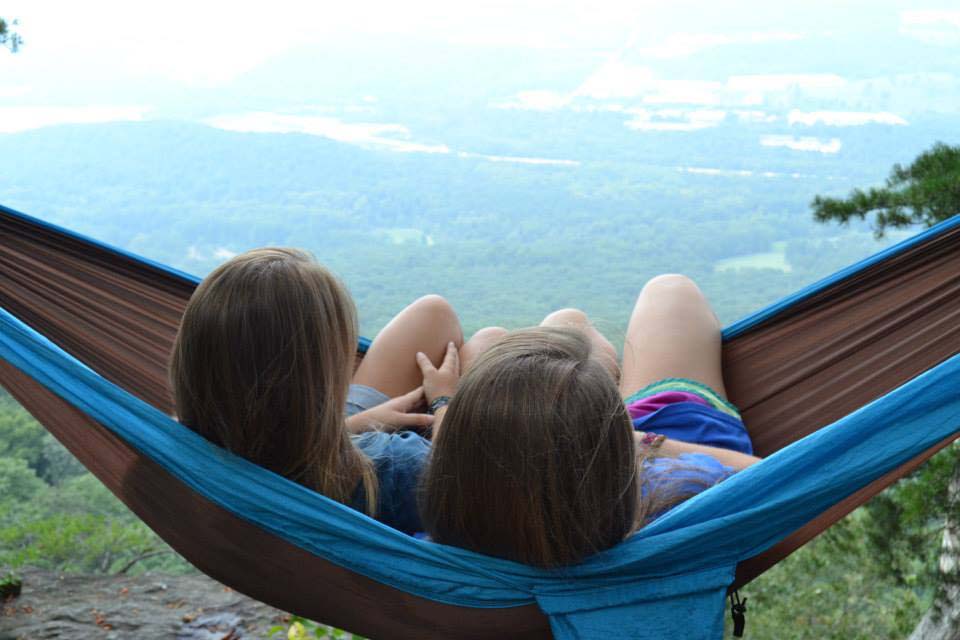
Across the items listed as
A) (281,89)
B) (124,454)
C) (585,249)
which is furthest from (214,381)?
(281,89)

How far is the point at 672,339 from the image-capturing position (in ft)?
6.20

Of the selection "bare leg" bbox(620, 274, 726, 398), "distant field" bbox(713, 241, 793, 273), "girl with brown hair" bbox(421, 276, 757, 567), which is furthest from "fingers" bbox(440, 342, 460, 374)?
"distant field" bbox(713, 241, 793, 273)

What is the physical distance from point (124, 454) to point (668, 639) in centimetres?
73

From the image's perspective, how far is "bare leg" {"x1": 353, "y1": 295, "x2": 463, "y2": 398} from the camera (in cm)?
186

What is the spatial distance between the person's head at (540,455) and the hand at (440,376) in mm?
661

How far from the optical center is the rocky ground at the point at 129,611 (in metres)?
2.60

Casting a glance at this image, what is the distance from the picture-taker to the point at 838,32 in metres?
20.1

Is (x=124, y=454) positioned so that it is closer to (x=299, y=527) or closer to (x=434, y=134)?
(x=299, y=527)

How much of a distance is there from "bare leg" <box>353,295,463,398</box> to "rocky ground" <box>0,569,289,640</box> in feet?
4.01

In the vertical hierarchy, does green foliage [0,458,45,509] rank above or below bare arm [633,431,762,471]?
below

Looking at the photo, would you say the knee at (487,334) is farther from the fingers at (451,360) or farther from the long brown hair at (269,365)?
the long brown hair at (269,365)

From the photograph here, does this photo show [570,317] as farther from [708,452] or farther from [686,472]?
[686,472]

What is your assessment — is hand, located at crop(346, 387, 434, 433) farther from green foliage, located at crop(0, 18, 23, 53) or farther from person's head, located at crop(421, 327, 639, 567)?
green foliage, located at crop(0, 18, 23, 53)

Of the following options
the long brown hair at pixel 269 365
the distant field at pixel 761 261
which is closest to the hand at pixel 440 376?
the long brown hair at pixel 269 365
